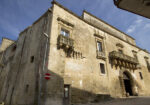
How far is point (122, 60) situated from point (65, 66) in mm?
9399

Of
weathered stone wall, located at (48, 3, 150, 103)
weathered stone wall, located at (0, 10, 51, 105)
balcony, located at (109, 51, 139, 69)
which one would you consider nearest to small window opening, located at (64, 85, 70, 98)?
weathered stone wall, located at (48, 3, 150, 103)

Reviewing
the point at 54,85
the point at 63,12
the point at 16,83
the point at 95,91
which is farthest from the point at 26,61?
the point at 95,91

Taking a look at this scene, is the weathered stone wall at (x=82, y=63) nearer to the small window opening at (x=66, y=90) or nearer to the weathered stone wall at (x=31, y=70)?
the small window opening at (x=66, y=90)

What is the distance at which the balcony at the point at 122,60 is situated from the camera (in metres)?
13.0

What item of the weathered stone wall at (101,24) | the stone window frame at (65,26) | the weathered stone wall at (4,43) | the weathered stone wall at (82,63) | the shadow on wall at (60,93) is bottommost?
the shadow on wall at (60,93)

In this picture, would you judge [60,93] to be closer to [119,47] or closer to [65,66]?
[65,66]

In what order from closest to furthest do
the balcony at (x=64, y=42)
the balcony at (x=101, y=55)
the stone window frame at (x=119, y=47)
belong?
the balcony at (x=64, y=42), the balcony at (x=101, y=55), the stone window frame at (x=119, y=47)

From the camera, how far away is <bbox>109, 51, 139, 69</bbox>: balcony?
1305 centimetres

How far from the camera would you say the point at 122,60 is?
13953mm

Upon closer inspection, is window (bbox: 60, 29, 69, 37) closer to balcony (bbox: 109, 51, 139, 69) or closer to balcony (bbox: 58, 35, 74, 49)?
balcony (bbox: 58, 35, 74, 49)

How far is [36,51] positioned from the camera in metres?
9.48

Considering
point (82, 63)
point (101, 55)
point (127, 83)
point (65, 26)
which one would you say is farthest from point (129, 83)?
point (65, 26)

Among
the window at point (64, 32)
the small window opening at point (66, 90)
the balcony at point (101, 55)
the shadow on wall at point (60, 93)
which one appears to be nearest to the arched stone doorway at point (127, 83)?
the balcony at point (101, 55)

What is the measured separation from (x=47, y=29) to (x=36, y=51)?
2.43 m
